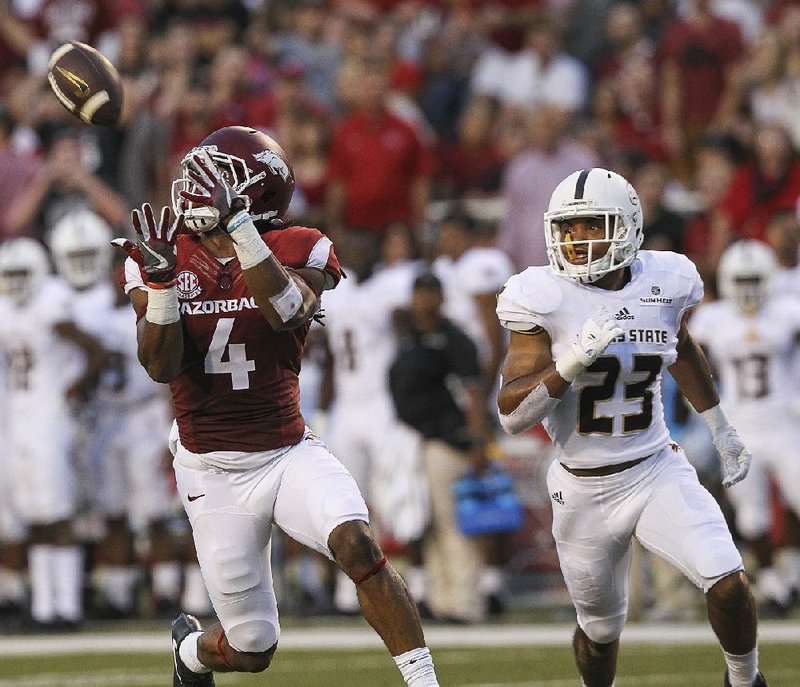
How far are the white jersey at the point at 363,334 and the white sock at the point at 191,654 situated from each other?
3.99 m

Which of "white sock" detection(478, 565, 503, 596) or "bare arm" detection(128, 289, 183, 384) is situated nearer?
"bare arm" detection(128, 289, 183, 384)

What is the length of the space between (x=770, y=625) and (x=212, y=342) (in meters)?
4.14

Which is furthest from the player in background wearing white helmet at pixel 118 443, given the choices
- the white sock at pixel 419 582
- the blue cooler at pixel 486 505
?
the blue cooler at pixel 486 505

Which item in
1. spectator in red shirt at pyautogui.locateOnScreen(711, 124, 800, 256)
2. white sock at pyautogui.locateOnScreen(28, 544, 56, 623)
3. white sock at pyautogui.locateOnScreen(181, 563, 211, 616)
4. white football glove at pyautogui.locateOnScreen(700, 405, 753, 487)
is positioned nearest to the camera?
white football glove at pyautogui.locateOnScreen(700, 405, 753, 487)

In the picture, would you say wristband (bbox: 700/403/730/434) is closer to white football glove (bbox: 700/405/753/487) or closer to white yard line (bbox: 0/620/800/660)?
white football glove (bbox: 700/405/753/487)

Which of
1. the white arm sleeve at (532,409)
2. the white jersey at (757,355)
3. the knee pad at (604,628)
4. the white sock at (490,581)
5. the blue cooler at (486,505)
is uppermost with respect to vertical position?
the white arm sleeve at (532,409)

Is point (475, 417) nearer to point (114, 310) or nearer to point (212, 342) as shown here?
point (114, 310)

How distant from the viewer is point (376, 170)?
33.8ft

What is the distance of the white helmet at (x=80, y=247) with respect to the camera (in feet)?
30.1

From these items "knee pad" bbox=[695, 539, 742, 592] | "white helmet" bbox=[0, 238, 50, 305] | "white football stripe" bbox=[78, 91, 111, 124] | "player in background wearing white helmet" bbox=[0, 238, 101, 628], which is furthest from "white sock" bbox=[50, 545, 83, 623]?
"knee pad" bbox=[695, 539, 742, 592]

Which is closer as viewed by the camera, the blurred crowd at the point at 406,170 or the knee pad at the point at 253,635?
the knee pad at the point at 253,635

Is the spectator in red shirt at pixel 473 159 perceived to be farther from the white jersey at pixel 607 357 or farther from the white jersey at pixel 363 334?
the white jersey at pixel 607 357

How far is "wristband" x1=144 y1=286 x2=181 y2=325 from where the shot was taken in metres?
4.65

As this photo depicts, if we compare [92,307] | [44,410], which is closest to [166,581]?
[44,410]
